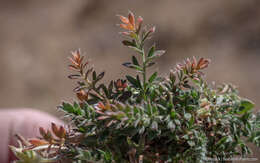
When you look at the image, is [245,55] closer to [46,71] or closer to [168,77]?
[46,71]

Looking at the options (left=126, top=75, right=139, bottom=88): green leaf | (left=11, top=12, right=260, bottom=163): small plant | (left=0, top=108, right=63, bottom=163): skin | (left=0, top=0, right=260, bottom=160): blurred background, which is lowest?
(left=11, top=12, right=260, bottom=163): small plant

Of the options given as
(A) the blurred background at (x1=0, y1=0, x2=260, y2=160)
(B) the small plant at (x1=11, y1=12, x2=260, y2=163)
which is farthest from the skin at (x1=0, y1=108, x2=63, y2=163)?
(A) the blurred background at (x1=0, y1=0, x2=260, y2=160)

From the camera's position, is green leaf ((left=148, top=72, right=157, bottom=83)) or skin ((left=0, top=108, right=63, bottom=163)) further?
skin ((left=0, top=108, right=63, bottom=163))

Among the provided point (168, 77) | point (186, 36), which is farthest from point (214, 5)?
point (168, 77)

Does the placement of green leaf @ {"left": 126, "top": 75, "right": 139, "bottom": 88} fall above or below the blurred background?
below

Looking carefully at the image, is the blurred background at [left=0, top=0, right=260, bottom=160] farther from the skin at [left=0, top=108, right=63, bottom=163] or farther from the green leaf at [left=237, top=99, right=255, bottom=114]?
the green leaf at [left=237, top=99, right=255, bottom=114]

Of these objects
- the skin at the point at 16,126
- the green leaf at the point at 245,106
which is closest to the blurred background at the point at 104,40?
the skin at the point at 16,126
